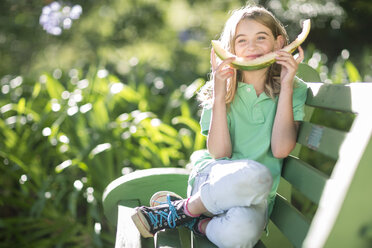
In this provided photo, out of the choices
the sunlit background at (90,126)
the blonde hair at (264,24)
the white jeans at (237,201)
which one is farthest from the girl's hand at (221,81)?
the sunlit background at (90,126)

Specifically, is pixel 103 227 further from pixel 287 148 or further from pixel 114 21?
pixel 114 21

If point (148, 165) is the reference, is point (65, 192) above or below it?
below

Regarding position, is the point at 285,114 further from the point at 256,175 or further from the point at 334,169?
the point at 334,169

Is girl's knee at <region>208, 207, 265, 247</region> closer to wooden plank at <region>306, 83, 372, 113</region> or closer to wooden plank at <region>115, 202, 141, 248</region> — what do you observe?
wooden plank at <region>115, 202, 141, 248</region>

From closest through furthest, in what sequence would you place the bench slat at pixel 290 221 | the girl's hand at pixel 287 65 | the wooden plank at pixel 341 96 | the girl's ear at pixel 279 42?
the wooden plank at pixel 341 96 → the bench slat at pixel 290 221 → the girl's hand at pixel 287 65 → the girl's ear at pixel 279 42

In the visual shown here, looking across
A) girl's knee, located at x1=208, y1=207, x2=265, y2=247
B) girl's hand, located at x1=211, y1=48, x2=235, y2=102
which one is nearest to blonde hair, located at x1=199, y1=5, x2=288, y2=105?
girl's hand, located at x1=211, y1=48, x2=235, y2=102

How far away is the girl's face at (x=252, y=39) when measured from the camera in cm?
187

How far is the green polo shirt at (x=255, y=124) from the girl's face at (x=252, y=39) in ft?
0.47

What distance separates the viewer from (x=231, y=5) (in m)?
7.25

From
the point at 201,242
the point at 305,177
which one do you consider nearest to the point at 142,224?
the point at 201,242

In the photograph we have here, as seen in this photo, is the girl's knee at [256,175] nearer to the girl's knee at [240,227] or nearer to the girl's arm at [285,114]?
the girl's knee at [240,227]

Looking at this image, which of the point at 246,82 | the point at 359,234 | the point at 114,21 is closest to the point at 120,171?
the point at 246,82

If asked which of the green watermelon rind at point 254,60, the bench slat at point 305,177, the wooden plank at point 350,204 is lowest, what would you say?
the bench slat at point 305,177

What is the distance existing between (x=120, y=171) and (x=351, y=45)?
4.32 metres
